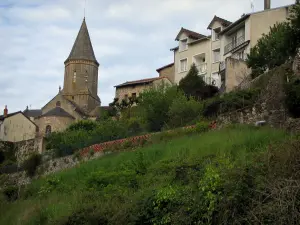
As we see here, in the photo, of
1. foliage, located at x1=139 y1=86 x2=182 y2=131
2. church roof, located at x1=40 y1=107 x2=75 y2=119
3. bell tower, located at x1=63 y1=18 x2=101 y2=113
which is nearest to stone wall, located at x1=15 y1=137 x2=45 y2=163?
church roof, located at x1=40 y1=107 x2=75 y2=119

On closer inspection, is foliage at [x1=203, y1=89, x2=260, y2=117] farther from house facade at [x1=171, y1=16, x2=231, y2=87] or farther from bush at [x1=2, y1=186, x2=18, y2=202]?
house facade at [x1=171, y1=16, x2=231, y2=87]

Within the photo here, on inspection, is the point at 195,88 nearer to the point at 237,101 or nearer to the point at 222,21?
the point at 222,21

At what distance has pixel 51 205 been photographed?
1981cm

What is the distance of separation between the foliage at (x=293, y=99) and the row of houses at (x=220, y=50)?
16.6m

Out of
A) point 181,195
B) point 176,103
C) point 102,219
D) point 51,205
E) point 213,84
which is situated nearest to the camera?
point 181,195

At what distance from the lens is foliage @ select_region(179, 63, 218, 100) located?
42.3 metres

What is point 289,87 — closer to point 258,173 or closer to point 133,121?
point 258,173

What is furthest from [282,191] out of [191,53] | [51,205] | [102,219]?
[191,53]

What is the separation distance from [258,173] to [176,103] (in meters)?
21.4

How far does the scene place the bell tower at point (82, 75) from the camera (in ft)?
261

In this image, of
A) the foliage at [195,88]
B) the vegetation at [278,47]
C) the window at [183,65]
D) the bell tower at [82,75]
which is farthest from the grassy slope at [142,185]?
the bell tower at [82,75]

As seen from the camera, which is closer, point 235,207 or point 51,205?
point 235,207

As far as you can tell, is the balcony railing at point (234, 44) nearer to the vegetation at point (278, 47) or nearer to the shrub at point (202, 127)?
the vegetation at point (278, 47)

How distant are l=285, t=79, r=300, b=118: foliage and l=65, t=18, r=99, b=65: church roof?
61.6 m
